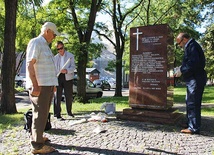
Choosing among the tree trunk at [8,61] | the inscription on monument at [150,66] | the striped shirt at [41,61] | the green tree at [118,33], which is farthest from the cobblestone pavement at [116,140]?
the green tree at [118,33]

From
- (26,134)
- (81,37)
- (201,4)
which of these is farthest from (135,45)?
(201,4)

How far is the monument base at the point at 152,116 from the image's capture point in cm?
656

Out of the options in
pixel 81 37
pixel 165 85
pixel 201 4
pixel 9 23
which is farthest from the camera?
pixel 201 4

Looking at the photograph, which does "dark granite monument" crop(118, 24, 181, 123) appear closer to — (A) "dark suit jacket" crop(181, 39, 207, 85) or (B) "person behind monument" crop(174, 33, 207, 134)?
(B) "person behind monument" crop(174, 33, 207, 134)

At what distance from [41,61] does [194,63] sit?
3.16 metres

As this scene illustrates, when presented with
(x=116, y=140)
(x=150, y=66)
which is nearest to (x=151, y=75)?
(x=150, y=66)

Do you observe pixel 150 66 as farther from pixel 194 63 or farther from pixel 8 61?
pixel 8 61

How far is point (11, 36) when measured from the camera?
28.5 feet

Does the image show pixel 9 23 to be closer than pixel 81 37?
Yes

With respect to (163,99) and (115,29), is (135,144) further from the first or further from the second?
(115,29)

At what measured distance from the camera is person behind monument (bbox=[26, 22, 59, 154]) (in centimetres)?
412

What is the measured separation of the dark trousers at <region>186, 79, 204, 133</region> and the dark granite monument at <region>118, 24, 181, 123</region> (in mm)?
846

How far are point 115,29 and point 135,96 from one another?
12811 mm

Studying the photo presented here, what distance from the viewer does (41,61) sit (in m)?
4.21
